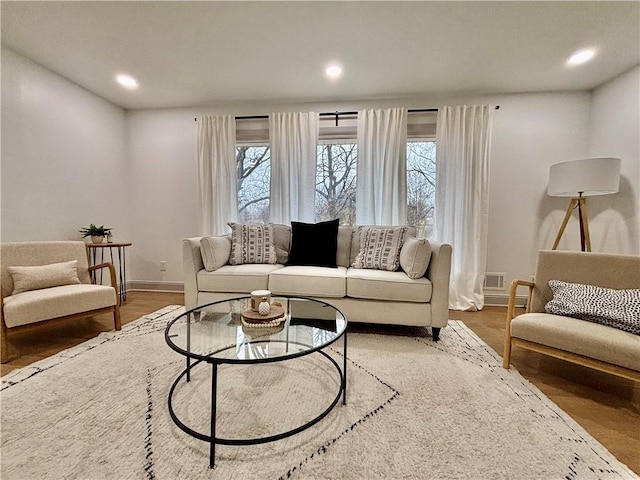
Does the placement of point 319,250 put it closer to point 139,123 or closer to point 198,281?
point 198,281

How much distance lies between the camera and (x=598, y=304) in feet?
5.62

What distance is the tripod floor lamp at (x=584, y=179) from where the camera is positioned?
2.54 meters

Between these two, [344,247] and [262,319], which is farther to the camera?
[344,247]

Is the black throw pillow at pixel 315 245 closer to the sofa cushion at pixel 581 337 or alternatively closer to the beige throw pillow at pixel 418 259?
the beige throw pillow at pixel 418 259

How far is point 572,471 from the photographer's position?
1.13 metres

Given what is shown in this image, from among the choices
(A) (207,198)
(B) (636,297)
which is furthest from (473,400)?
(A) (207,198)

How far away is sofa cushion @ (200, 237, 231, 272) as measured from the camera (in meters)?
2.65

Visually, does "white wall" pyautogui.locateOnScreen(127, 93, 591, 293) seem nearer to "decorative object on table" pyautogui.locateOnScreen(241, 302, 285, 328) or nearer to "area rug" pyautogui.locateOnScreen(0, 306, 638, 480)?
"area rug" pyautogui.locateOnScreen(0, 306, 638, 480)

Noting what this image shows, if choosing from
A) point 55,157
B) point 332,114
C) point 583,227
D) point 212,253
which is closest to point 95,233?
point 55,157

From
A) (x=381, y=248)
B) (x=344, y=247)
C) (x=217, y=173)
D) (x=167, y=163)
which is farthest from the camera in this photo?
(x=167, y=163)

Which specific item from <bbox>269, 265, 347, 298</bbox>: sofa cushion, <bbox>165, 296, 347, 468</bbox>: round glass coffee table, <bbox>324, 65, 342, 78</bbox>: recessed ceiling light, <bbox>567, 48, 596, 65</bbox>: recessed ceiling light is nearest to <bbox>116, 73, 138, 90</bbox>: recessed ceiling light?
<bbox>324, 65, 342, 78</bbox>: recessed ceiling light

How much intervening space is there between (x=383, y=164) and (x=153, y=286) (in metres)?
3.37

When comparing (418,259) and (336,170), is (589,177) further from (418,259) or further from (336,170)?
(336,170)

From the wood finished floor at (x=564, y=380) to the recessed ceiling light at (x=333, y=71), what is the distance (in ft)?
9.07
